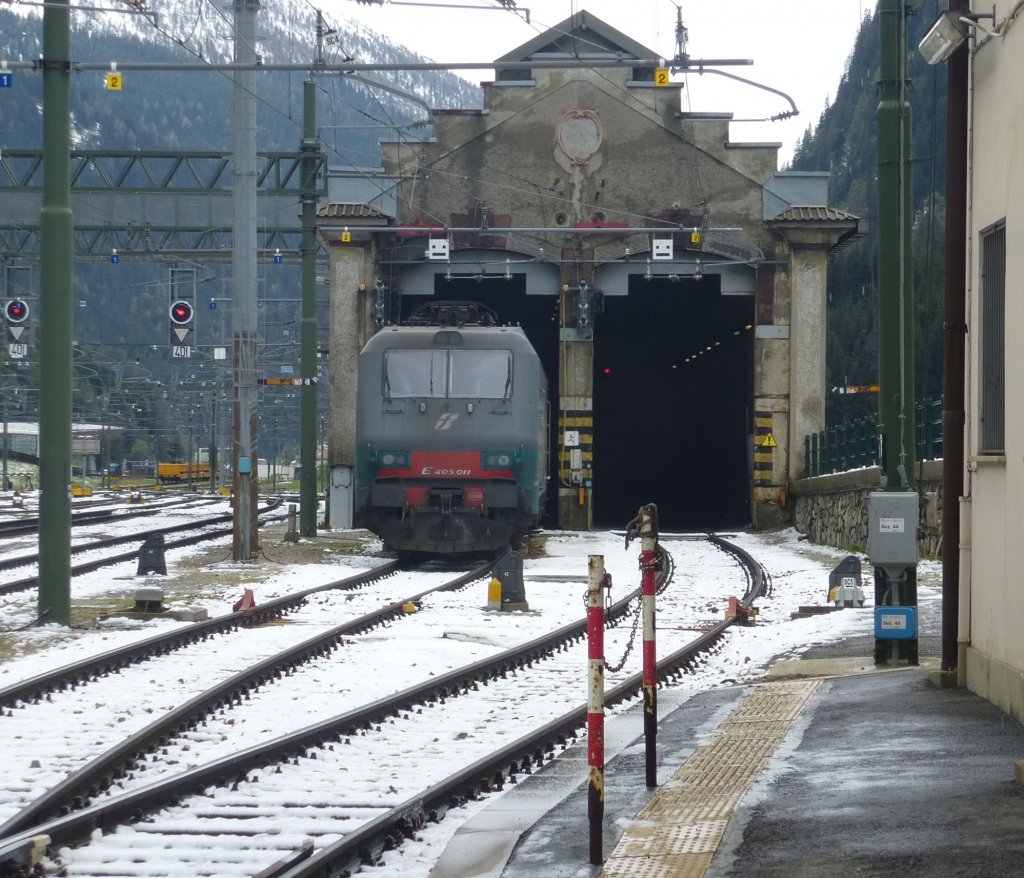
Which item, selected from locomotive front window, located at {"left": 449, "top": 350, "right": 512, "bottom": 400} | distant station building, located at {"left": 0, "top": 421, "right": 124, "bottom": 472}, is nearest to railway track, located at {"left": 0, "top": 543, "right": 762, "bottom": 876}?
locomotive front window, located at {"left": 449, "top": 350, "right": 512, "bottom": 400}

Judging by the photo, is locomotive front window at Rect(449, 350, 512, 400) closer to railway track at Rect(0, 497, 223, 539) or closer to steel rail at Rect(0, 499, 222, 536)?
railway track at Rect(0, 497, 223, 539)

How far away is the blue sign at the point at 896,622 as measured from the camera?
11.6 meters

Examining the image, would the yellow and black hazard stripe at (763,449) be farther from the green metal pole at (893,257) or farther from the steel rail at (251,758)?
the steel rail at (251,758)

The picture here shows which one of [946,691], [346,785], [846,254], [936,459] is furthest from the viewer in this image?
[846,254]

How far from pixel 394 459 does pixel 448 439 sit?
2.69 feet

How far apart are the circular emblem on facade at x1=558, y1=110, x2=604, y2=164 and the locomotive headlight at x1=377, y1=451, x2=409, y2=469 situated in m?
12.7

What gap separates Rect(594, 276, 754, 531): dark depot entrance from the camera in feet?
138

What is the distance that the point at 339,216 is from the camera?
33562 mm

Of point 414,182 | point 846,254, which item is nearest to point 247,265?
point 414,182

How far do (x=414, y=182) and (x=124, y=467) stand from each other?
67613mm

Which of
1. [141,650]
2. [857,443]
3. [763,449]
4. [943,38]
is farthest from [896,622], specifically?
[763,449]

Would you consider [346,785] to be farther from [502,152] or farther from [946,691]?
[502,152]

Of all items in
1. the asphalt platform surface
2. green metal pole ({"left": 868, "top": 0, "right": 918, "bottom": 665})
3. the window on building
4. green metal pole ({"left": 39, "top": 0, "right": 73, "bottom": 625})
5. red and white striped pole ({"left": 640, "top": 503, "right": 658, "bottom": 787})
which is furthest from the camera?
green metal pole ({"left": 39, "top": 0, "right": 73, "bottom": 625})

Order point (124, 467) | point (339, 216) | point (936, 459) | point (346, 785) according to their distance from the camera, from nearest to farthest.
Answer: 1. point (346, 785)
2. point (936, 459)
3. point (339, 216)
4. point (124, 467)
